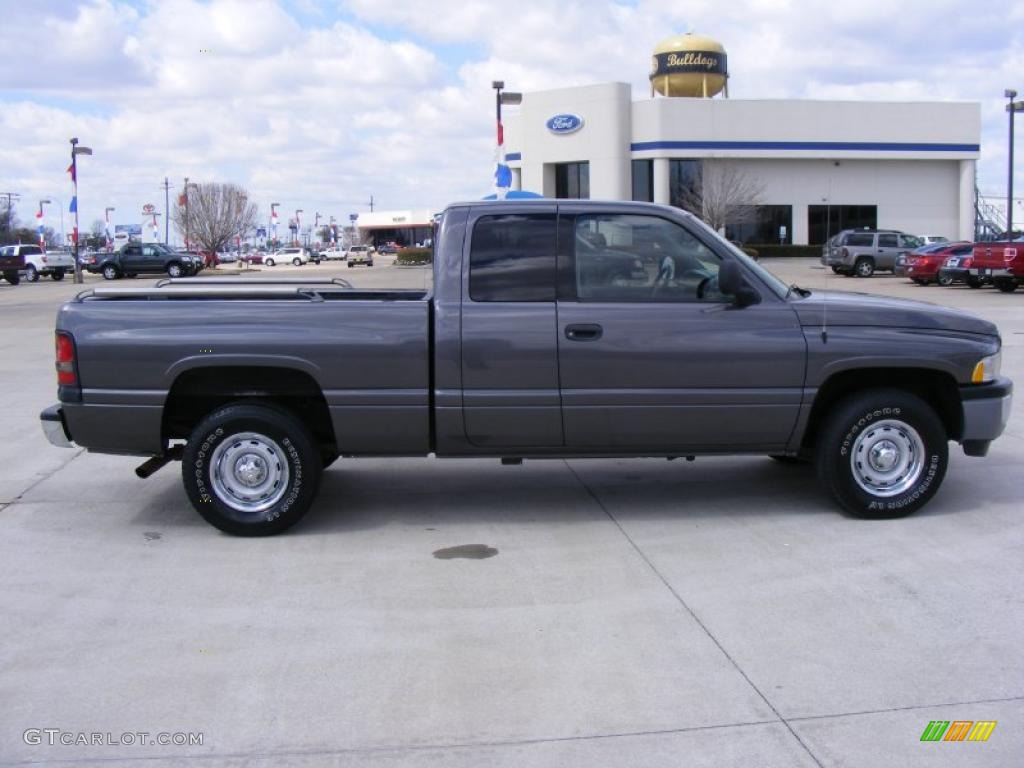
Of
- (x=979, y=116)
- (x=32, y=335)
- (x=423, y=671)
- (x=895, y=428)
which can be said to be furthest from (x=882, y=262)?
(x=423, y=671)

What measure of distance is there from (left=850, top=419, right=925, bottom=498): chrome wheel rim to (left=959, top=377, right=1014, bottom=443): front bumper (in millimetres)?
307

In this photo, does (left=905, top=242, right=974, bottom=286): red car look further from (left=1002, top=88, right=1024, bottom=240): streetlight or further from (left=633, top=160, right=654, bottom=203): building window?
(left=633, top=160, right=654, bottom=203): building window

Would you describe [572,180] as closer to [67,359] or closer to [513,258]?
[513,258]

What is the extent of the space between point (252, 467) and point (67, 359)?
124 centimetres

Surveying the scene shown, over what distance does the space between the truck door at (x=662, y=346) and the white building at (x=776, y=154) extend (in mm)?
49225

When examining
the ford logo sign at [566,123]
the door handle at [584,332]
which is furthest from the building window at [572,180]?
the door handle at [584,332]

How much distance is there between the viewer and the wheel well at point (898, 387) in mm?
6523

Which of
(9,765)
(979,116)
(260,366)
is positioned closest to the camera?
(9,765)

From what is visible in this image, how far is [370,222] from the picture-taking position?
446 ft

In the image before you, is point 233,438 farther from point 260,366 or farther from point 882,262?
point 882,262

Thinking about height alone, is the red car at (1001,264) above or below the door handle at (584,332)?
above

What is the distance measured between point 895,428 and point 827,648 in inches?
89.4

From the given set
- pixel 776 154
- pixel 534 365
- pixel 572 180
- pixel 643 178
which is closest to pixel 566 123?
pixel 572 180

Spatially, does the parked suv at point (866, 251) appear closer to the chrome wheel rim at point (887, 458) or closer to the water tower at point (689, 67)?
the water tower at point (689, 67)
